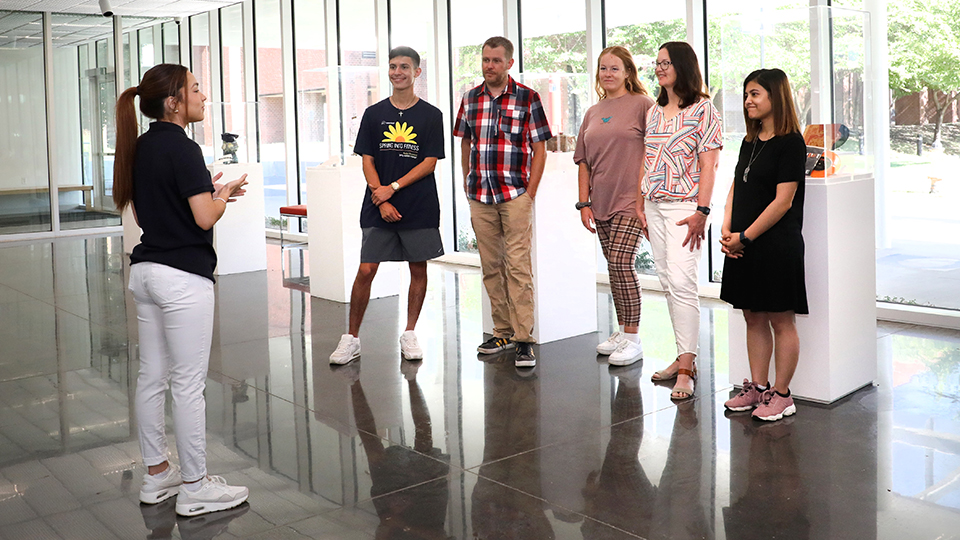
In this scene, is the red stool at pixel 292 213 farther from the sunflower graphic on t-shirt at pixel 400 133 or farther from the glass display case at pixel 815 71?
the glass display case at pixel 815 71

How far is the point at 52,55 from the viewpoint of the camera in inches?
531

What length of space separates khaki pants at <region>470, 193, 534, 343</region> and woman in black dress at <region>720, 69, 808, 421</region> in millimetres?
1330

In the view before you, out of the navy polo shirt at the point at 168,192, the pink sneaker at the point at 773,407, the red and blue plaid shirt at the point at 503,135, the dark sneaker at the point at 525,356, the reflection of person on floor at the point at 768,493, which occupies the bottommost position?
the reflection of person on floor at the point at 768,493

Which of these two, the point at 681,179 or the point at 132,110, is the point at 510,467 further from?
the point at 132,110

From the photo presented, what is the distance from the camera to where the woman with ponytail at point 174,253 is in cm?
281

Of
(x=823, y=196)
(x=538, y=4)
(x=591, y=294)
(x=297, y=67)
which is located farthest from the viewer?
(x=297, y=67)

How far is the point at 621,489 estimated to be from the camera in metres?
3.12

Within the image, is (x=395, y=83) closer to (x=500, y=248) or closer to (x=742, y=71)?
(x=500, y=248)

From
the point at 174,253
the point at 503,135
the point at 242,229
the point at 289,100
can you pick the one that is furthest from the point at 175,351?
the point at 289,100

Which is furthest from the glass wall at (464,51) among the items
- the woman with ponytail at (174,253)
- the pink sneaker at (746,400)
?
the woman with ponytail at (174,253)

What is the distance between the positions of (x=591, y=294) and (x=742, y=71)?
189cm

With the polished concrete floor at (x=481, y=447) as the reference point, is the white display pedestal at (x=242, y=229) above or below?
above

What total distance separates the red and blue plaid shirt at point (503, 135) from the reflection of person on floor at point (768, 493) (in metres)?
1.94

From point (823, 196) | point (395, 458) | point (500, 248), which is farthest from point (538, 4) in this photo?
point (395, 458)
